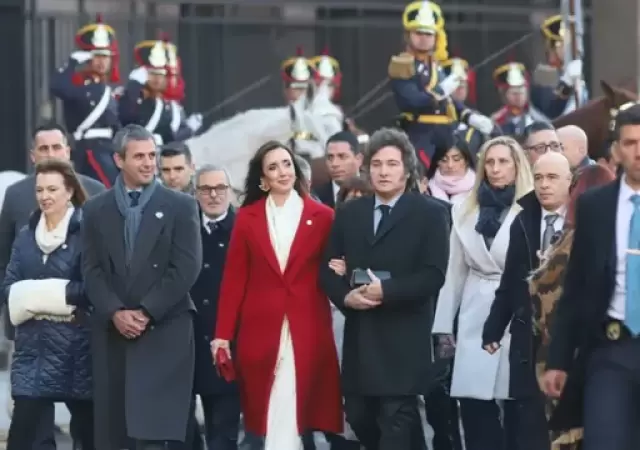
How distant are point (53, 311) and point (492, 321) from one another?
2085 mm

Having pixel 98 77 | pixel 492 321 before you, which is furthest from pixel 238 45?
pixel 492 321

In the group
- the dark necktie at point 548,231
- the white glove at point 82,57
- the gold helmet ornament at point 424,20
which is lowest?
the dark necktie at point 548,231

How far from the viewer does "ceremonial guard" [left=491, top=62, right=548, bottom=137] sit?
17.8 metres

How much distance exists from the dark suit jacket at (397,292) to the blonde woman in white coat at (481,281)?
1.69 ft

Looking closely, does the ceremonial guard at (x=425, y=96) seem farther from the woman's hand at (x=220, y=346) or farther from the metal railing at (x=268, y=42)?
the metal railing at (x=268, y=42)

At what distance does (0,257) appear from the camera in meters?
11.1

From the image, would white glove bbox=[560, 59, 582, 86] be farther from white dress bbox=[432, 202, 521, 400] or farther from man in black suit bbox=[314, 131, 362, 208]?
white dress bbox=[432, 202, 521, 400]

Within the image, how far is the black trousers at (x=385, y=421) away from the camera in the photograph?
989cm

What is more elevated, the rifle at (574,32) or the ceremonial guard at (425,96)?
the rifle at (574,32)

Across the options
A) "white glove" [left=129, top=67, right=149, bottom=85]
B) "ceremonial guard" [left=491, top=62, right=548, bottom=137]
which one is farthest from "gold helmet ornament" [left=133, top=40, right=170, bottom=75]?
"ceremonial guard" [left=491, top=62, right=548, bottom=137]

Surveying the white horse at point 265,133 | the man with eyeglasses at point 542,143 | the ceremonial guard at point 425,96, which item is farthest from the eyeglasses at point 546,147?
the white horse at point 265,133

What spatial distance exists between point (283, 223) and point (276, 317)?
464mm

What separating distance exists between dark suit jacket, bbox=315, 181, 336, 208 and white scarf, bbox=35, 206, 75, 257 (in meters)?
2.78

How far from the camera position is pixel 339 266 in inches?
395
